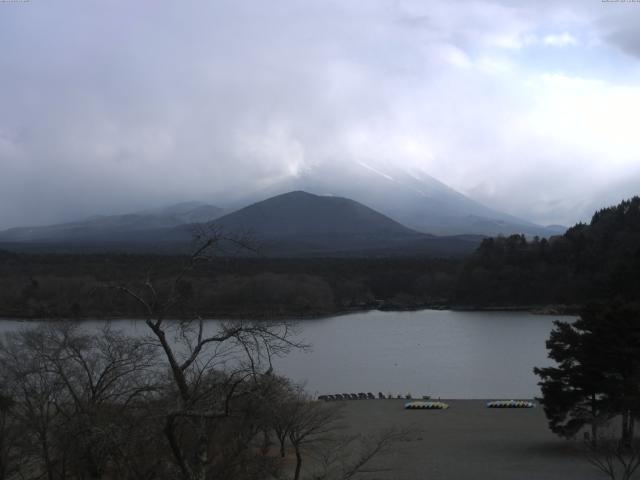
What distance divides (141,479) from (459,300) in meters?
41.4

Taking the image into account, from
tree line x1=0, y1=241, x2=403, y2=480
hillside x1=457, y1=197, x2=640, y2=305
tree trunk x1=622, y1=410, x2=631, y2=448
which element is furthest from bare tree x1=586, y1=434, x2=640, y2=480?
hillside x1=457, y1=197, x2=640, y2=305

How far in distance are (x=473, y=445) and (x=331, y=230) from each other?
82233 mm

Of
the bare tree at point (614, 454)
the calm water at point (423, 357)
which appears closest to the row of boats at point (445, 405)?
the calm water at point (423, 357)

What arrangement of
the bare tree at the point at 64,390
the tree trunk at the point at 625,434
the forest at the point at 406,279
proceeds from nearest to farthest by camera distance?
the bare tree at the point at 64,390 → the tree trunk at the point at 625,434 → the forest at the point at 406,279

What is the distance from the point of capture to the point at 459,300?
4412cm

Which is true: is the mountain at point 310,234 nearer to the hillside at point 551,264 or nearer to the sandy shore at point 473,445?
the hillside at point 551,264

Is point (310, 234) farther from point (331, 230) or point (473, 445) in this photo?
point (473, 445)

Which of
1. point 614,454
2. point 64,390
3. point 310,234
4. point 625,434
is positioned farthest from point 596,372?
point 310,234

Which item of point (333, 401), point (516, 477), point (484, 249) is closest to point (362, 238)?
point (484, 249)

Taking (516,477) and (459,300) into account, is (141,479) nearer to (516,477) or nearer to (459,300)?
(516,477)

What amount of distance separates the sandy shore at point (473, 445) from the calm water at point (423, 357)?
2733 millimetres

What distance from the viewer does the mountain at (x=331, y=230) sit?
255 feet

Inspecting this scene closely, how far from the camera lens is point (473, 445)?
1184 cm

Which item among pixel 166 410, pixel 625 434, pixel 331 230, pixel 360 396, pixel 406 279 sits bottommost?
pixel 360 396
